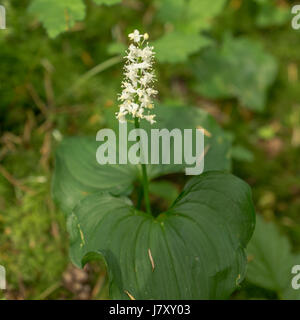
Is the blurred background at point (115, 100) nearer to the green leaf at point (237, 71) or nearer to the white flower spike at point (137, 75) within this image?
the green leaf at point (237, 71)

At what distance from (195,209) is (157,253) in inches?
11.5

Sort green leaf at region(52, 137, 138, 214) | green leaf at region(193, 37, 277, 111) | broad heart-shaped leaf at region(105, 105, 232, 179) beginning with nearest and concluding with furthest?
green leaf at region(52, 137, 138, 214)
broad heart-shaped leaf at region(105, 105, 232, 179)
green leaf at region(193, 37, 277, 111)

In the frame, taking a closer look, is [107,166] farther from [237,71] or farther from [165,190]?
[237,71]

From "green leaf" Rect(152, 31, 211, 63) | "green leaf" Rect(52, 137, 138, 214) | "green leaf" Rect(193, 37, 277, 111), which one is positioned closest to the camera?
"green leaf" Rect(52, 137, 138, 214)

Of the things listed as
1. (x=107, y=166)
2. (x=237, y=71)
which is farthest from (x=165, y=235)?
(x=237, y=71)

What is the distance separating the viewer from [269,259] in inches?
93.5

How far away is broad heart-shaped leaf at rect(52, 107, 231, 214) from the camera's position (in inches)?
84.8

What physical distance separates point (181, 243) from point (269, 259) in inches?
37.6

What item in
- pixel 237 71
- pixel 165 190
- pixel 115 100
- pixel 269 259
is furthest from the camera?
pixel 237 71

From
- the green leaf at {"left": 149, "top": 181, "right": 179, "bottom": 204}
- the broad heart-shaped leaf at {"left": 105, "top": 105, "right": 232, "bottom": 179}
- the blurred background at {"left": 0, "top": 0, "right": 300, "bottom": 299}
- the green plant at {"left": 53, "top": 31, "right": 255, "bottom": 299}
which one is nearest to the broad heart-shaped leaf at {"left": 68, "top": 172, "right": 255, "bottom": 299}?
the green plant at {"left": 53, "top": 31, "right": 255, "bottom": 299}

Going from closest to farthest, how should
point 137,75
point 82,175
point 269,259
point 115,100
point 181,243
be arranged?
point 137,75, point 181,243, point 82,175, point 269,259, point 115,100

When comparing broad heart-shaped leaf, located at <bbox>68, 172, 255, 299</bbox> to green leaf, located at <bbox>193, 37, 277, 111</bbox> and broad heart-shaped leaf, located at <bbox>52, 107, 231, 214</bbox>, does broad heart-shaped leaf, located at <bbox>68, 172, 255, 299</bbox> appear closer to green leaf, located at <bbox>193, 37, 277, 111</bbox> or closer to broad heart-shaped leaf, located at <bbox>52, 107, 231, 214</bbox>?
broad heart-shaped leaf, located at <bbox>52, 107, 231, 214</bbox>

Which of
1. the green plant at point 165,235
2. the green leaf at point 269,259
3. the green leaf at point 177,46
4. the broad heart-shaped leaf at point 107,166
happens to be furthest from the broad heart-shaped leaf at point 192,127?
the green leaf at point 269,259

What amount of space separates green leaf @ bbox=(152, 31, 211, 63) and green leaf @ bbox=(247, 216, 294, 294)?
1377mm
